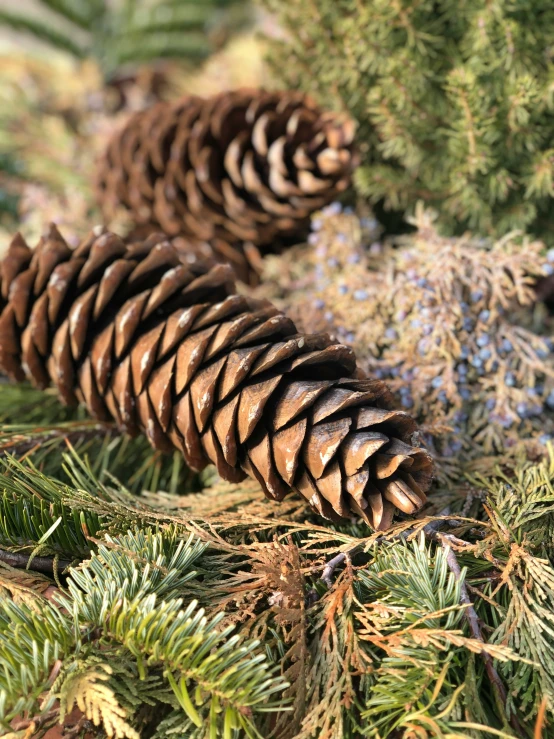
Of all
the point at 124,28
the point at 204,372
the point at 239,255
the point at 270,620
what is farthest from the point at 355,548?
the point at 124,28

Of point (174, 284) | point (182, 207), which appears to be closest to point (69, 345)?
point (174, 284)

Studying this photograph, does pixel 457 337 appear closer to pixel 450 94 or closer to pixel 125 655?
pixel 450 94

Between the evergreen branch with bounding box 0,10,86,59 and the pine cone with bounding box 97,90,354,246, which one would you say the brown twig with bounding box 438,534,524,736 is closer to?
the pine cone with bounding box 97,90,354,246

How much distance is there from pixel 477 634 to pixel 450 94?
0.50 metres

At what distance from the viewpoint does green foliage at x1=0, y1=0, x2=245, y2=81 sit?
3.67 ft

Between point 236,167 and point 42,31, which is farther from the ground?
point 42,31

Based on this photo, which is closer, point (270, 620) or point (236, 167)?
point (270, 620)

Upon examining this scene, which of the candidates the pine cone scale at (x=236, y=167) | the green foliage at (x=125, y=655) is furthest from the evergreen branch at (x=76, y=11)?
the green foliage at (x=125, y=655)

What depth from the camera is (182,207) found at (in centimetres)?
78

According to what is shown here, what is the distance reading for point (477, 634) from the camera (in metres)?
0.39

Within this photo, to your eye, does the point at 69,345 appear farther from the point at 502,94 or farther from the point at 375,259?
the point at 502,94

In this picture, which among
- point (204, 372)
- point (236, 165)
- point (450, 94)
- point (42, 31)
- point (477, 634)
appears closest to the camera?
point (477, 634)

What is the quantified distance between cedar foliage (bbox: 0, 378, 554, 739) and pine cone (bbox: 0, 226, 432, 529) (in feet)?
0.15

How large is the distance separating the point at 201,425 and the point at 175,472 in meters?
0.13
